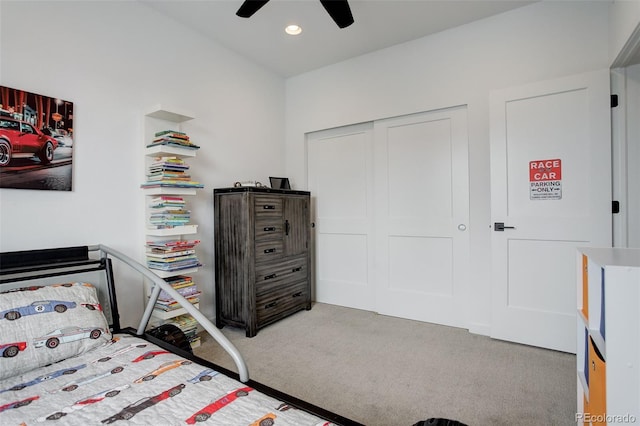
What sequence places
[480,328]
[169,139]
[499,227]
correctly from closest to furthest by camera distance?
[169,139]
[499,227]
[480,328]

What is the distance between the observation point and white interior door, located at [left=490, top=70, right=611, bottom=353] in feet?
7.70

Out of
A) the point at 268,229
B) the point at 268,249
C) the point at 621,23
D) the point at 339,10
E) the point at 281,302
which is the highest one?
the point at 339,10

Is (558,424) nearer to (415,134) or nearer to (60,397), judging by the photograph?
(60,397)

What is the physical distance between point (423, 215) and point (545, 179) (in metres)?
1.07

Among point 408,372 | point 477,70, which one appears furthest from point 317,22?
point 408,372

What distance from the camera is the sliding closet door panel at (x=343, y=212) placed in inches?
142

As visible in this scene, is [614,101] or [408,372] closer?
[408,372]

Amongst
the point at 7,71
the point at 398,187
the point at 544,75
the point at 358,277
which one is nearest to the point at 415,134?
the point at 398,187

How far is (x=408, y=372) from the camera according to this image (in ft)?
7.07

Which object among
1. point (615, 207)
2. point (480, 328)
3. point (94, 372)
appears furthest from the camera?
point (480, 328)

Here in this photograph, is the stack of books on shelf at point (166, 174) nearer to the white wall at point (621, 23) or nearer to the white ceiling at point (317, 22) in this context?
the white ceiling at point (317, 22)

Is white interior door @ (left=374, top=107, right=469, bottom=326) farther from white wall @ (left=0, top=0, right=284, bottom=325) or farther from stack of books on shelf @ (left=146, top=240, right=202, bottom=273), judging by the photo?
stack of books on shelf @ (left=146, top=240, right=202, bottom=273)

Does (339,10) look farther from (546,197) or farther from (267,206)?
(546,197)

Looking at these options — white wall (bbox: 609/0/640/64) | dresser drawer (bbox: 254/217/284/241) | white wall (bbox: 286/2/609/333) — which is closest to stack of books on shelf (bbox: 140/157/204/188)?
dresser drawer (bbox: 254/217/284/241)
